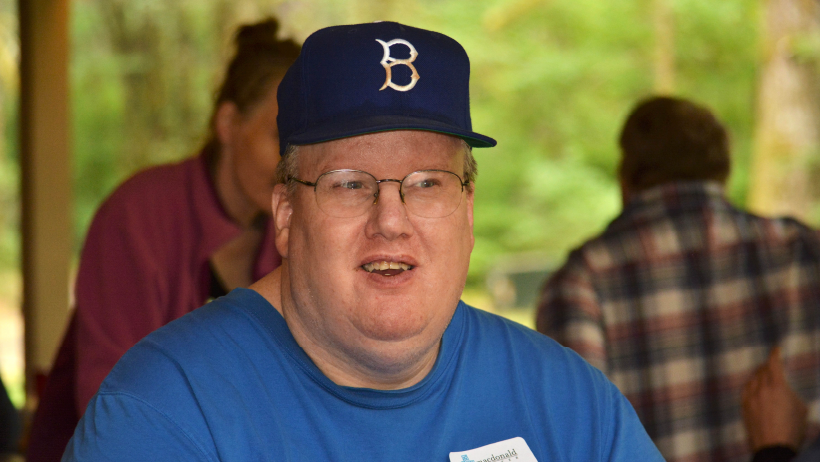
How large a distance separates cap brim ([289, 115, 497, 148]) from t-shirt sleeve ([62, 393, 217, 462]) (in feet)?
1.42

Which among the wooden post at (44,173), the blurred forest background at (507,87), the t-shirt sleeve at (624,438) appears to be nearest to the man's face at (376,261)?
the t-shirt sleeve at (624,438)

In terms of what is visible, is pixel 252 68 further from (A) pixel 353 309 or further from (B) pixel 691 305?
(B) pixel 691 305

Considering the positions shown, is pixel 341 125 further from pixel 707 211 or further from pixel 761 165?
pixel 761 165

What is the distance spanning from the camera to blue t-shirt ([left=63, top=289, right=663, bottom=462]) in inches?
42.6

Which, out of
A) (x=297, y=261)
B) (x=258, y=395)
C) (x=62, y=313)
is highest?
(x=297, y=261)

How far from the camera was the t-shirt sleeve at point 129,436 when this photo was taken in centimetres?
104

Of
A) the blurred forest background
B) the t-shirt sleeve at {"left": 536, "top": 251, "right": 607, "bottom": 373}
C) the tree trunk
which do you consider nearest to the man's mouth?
the t-shirt sleeve at {"left": 536, "top": 251, "right": 607, "bottom": 373}

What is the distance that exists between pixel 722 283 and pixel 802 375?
0.36m

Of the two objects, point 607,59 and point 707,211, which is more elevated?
point 607,59

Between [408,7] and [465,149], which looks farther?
[408,7]

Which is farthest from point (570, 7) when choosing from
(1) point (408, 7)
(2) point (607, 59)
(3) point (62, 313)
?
(3) point (62, 313)

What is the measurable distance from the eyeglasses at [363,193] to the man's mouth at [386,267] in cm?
8

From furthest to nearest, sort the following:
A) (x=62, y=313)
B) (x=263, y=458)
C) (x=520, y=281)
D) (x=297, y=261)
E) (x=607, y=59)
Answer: (x=607, y=59) → (x=520, y=281) → (x=62, y=313) → (x=297, y=261) → (x=263, y=458)

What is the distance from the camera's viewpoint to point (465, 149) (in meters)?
1.32
